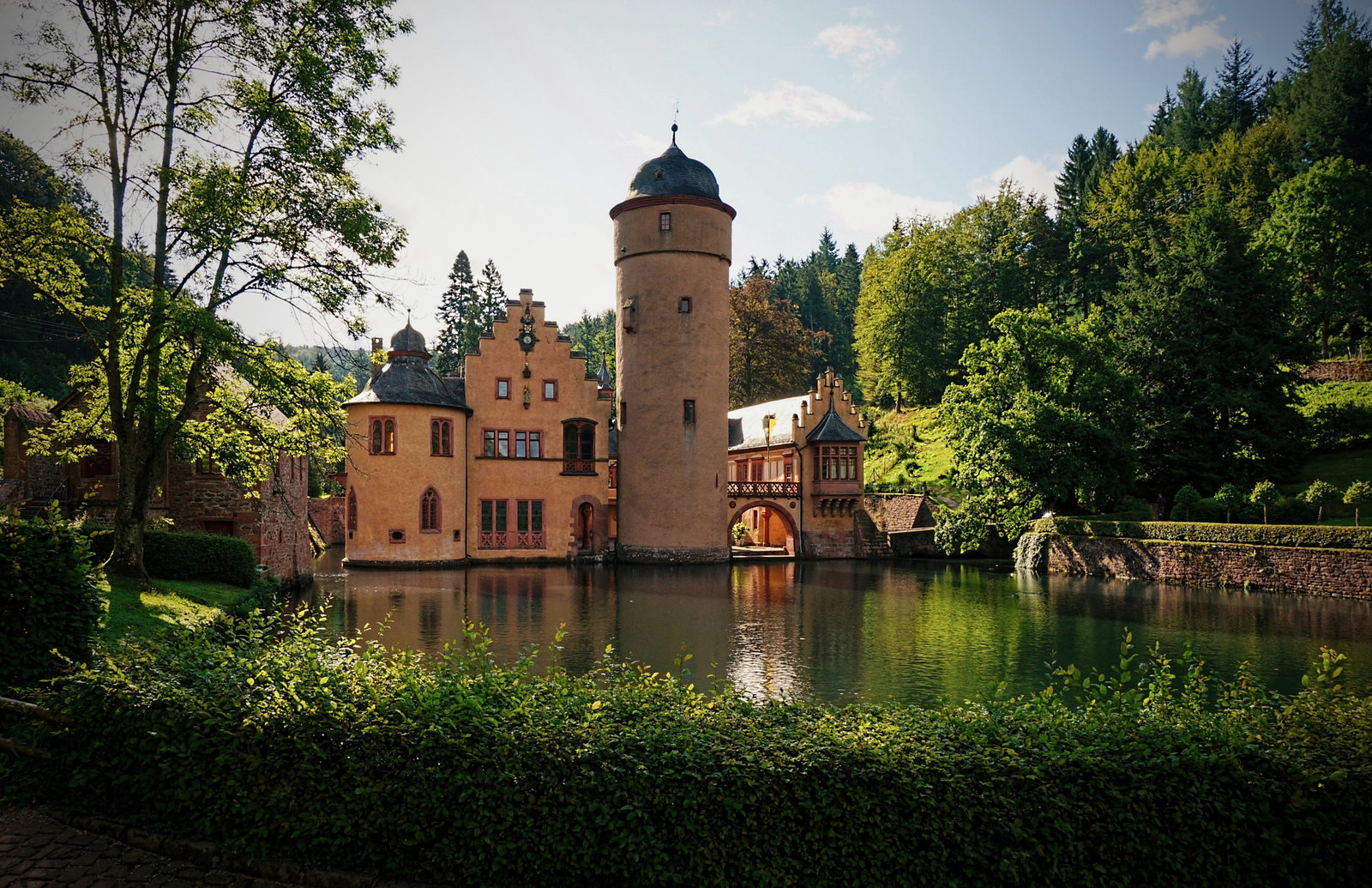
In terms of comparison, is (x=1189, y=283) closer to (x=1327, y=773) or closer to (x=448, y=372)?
(x=1327, y=773)

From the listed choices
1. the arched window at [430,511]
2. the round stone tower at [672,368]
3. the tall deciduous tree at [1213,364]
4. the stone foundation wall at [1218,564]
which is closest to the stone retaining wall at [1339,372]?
the tall deciduous tree at [1213,364]

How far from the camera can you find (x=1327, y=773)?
5562 mm

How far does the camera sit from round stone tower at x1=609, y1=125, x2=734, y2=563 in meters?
37.9

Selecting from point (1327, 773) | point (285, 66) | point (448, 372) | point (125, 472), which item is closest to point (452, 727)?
point (1327, 773)

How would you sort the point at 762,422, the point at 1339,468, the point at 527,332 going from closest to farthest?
the point at 1339,468 → the point at 527,332 → the point at 762,422

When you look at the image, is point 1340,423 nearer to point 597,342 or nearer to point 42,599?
point 42,599

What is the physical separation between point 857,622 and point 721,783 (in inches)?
633

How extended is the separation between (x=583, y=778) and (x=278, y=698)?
2.60 metres

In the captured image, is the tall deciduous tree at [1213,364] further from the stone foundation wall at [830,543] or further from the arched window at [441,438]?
the arched window at [441,438]

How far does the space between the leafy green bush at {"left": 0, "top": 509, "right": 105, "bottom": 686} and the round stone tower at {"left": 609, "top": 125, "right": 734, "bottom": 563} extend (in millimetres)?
28802

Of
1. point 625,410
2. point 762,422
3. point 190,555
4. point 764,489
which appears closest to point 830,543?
point 764,489

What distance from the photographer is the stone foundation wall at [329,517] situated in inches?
1901

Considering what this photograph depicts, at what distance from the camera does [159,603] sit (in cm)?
1511

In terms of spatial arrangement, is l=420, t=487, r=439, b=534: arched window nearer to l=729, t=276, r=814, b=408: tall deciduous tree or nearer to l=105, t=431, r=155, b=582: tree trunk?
l=105, t=431, r=155, b=582: tree trunk
